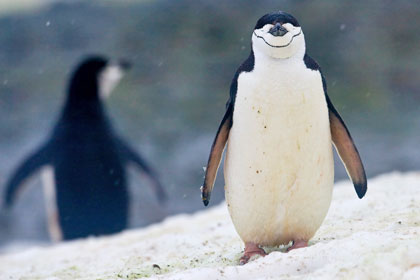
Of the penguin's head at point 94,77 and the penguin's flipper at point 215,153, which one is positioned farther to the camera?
the penguin's head at point 94,77

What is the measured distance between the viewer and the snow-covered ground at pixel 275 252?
149 centimetres

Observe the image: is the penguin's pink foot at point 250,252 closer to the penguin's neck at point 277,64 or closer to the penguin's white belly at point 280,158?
the penguin's white belly at point 280,158

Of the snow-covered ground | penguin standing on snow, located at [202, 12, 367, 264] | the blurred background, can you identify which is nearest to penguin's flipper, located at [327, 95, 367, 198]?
penguin standing on snow, located at [202, 12, 367, 264]

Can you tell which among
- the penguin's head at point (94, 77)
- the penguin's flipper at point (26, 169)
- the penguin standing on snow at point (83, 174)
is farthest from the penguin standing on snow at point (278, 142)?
the penguin's head at point (94, 77)

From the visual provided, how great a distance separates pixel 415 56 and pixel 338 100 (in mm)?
1336

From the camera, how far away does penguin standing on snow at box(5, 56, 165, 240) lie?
4758 mm

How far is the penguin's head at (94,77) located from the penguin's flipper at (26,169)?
0.52 meters

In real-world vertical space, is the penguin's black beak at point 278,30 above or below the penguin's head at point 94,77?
above

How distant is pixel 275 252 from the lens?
1780 mm

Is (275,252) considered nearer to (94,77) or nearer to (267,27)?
(267,27)

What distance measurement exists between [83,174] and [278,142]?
3159 millimetres

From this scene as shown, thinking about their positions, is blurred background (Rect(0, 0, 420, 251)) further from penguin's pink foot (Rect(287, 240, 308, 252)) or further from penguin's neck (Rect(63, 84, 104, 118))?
penguin's pink foot (Rect(287, 240, 308, 252))

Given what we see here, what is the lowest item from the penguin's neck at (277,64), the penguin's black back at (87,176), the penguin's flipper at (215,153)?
the penguin's black back at (87,176)

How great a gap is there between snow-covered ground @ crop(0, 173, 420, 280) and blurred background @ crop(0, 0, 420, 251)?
3989 millimetres
